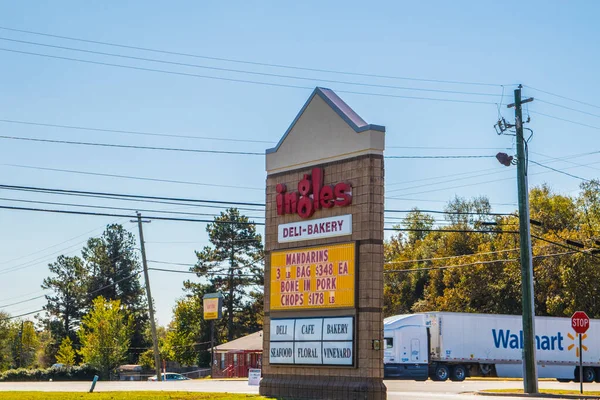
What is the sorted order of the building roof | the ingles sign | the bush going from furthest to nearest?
the building roof → the bush → the ingles sign

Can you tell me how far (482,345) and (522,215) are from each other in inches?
635

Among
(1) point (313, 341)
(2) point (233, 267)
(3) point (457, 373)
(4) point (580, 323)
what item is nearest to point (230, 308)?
(2) point (233, 267)

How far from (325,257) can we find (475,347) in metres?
24.8

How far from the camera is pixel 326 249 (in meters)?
25.9

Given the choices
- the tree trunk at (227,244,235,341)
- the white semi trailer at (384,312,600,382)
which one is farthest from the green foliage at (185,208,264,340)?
the white semi trailer at (384,312,600,382)

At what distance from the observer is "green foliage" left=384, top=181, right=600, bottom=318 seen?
6238 centimetres

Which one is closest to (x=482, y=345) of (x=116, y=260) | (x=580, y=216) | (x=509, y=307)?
(x=509, y=307)

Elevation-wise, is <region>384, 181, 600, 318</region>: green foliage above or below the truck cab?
above

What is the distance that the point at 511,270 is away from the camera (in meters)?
67.6

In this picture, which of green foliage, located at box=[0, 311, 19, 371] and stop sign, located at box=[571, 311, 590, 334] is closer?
stop sign, located at box=[571, 311, 590, 334]

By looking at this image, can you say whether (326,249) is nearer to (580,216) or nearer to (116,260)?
(580,216)

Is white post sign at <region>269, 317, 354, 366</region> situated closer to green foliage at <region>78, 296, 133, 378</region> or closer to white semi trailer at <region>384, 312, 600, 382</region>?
white semi trailer at <region>384, 312, 600, 382</region>

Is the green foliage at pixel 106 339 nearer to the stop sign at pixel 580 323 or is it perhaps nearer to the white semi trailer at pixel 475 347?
the white semi trailer at pixel 475 347

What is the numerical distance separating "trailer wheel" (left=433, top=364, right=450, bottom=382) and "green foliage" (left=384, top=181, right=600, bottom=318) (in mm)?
8669
